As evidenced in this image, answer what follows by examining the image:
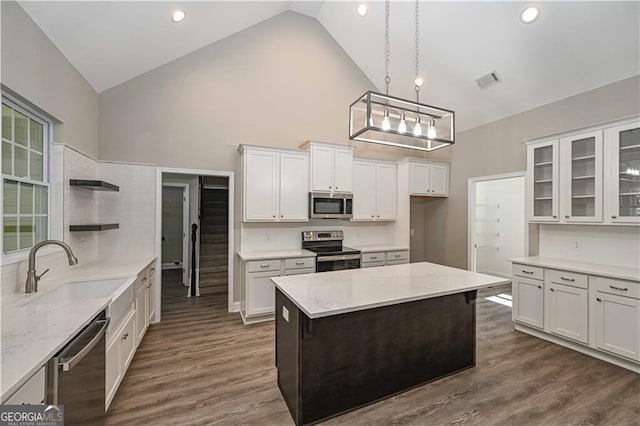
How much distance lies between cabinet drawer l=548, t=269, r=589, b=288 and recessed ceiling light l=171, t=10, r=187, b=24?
201 inches

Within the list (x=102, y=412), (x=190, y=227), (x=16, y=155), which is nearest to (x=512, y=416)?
(x=102, y=412)

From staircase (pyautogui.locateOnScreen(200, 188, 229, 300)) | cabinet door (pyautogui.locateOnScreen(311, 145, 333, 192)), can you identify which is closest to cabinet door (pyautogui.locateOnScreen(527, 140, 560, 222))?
cabinet door (pyautogui.locateOnScreen(311, 145, 333, 192))

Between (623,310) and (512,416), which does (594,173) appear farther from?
(512,416)

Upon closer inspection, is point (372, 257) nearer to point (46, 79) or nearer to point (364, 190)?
point (364, 190)

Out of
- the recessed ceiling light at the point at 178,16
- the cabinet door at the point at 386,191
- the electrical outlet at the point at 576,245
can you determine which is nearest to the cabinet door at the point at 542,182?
the electrical outlet at the point at 576,245

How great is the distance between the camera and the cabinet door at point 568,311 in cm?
296

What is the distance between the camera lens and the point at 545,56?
3.53m

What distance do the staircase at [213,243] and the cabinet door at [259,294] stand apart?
1.45 m

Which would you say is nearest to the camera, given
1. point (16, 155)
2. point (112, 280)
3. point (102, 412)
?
point (102, 412)

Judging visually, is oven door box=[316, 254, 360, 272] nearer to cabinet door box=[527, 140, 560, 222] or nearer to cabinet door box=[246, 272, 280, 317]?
cabinet door box=[246, 272, 280, 317]

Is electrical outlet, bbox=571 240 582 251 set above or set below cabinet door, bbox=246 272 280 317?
above

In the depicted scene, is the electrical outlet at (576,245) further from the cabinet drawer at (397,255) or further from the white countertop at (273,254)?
the white countertop at (273,254)

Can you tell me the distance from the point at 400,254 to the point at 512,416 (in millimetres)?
2910

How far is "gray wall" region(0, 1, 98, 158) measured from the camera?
1966 millimetres
